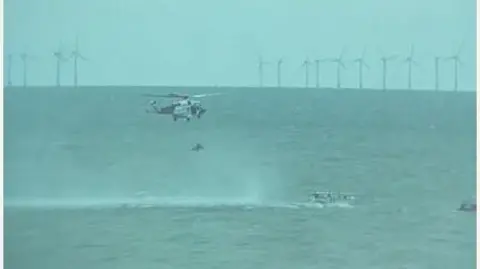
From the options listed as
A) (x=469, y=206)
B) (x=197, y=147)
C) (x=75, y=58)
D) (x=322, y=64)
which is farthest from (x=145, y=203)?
(x=469, y=206)

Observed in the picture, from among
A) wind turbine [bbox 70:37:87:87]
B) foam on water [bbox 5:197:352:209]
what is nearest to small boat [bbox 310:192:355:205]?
foam on water [bbox 5:197:352:209]

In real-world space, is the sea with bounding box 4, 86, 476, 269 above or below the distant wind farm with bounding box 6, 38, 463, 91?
below

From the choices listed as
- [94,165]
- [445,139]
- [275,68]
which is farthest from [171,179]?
[445,139]

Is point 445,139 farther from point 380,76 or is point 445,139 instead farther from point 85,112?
point 85,112

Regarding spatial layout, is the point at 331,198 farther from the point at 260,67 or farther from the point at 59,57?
the point at 59,57

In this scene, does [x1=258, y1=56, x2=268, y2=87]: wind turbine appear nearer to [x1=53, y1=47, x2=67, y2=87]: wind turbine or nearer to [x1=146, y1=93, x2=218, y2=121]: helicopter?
[x1=146, y1=93, x2=218, y2=121]: helicopter

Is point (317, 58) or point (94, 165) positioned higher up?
point (317, 58)
